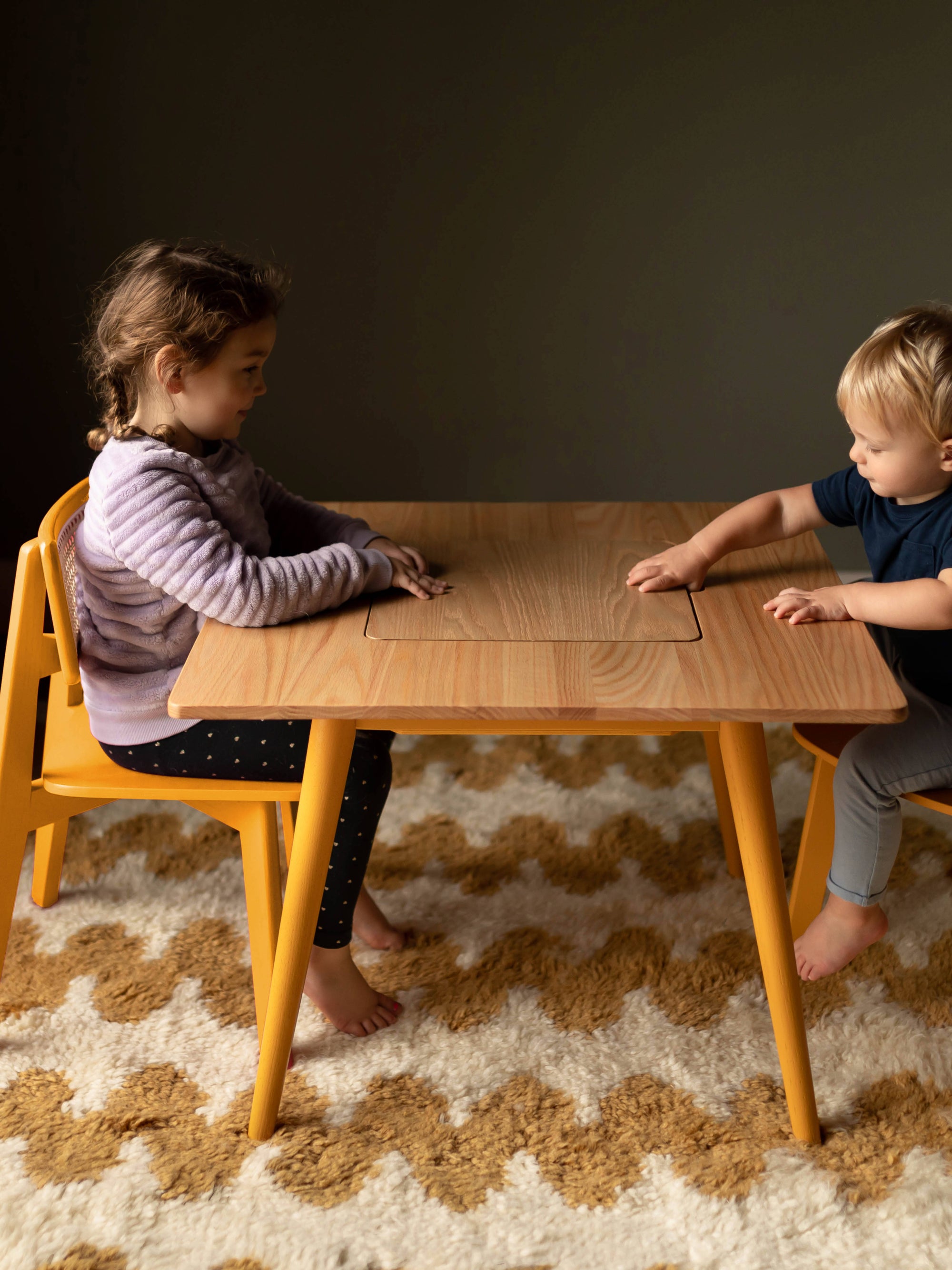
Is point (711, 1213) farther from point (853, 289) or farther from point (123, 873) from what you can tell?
point (853, 289)

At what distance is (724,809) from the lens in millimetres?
1811

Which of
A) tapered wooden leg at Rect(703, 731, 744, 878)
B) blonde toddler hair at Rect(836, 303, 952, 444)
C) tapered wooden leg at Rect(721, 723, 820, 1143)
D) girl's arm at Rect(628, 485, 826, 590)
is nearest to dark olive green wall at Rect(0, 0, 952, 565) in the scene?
tapered wooden leg at Rect(703, 731, 744, 878)

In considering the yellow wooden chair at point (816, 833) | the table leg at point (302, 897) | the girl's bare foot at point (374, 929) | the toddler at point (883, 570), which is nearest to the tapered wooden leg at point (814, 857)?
the yellow wooden chair at point (816, 833)

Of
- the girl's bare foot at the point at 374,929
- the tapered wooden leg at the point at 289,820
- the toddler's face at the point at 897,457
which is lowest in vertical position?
the girl's bare foot at the point at 374,929

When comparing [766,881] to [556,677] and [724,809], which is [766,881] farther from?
[724,809]

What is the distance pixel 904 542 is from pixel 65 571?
1.06 metres

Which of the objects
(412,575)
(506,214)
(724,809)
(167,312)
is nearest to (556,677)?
(412,575)

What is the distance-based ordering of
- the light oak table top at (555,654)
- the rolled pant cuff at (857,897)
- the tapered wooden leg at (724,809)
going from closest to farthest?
the light oak table top at (555,654), the rolled pant cuff at (857,897), the tapered wooden leg at (724,809)

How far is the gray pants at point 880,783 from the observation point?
1.29 m

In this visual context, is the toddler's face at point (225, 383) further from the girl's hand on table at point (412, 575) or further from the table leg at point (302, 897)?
the table leg at point (302, 897)

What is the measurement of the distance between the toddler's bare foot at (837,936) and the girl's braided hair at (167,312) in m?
1.07

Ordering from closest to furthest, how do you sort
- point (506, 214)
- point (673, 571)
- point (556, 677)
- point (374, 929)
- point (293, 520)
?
point (556, 677), point (673, 571), point (293, 520), point (374, 929), point (506, 214)

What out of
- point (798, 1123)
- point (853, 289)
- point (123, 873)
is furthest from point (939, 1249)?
point (853, 289)

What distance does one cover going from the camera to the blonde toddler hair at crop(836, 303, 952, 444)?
120 centimetres
